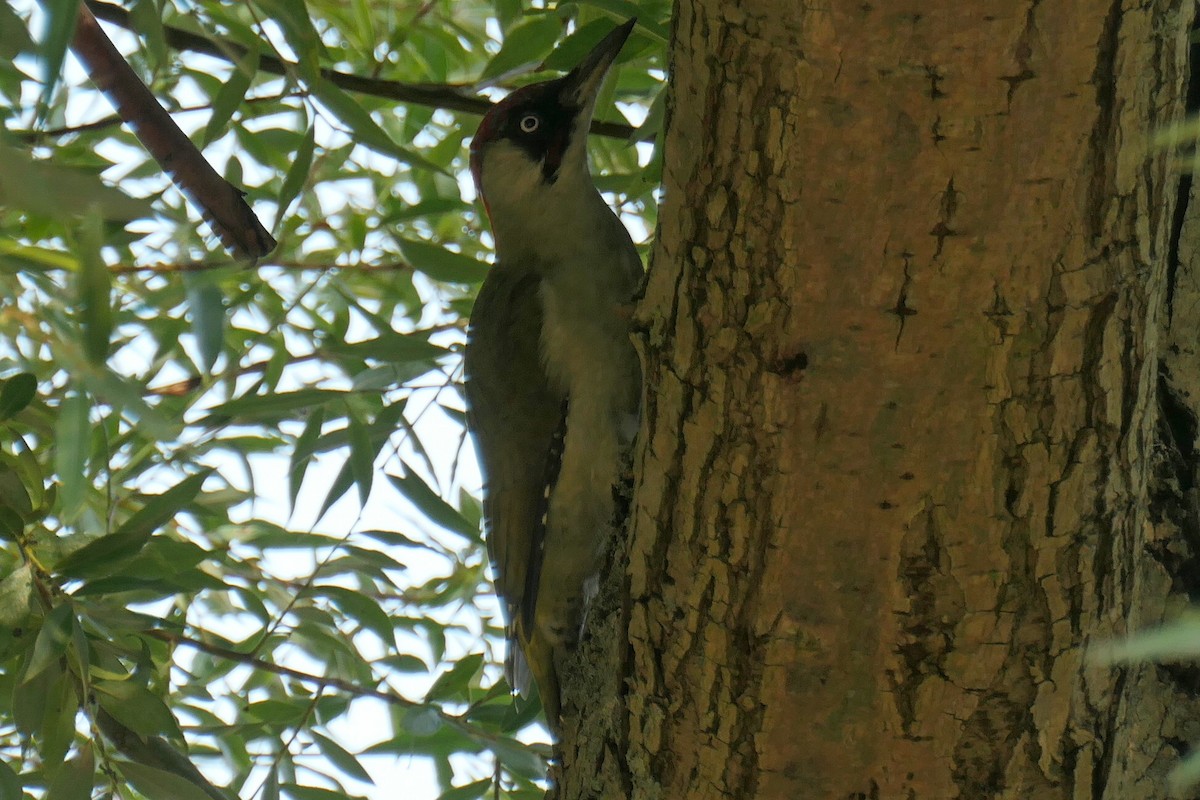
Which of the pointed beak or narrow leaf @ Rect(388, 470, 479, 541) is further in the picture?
narrow leaf @ Rect(388, 470, 479, 541)

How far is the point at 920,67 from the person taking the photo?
1029 mm

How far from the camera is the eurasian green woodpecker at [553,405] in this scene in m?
2.12

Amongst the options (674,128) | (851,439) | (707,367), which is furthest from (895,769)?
(674,128)

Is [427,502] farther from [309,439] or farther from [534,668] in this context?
[534,668]

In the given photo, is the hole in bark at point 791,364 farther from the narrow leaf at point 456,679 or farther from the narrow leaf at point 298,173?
the narrow leaf at point 456,679

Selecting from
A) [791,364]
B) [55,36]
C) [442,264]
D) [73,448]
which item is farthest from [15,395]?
[791,364]

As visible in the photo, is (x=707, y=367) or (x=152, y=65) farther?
(x=152, y=65)

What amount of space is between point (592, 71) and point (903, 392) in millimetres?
1151

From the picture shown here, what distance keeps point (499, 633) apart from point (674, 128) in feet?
5.08

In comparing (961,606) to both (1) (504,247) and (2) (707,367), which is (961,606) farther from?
(1) (504,247)

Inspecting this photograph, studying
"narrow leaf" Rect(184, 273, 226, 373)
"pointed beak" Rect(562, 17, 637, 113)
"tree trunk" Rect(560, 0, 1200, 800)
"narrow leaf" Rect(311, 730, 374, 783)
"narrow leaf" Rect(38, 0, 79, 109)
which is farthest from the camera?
"narrow leaf" Rect(311, 730, 374, 783)

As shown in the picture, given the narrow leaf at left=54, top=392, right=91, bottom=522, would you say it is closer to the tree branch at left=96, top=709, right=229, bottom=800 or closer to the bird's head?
the tree branch at left=96, top=709, right=229, bottom=800

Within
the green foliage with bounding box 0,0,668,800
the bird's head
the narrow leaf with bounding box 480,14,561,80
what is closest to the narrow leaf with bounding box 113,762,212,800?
the green foliage with bounding box 0,0,668,800

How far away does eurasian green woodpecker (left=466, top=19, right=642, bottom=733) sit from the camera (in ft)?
6.95
